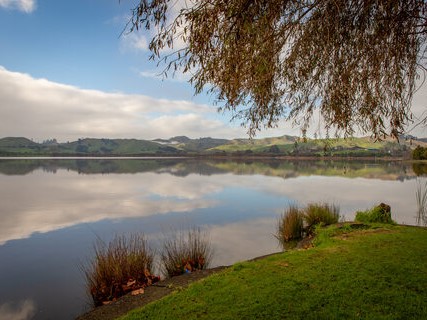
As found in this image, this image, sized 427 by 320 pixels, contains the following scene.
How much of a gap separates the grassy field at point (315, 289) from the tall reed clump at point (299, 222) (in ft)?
22.2

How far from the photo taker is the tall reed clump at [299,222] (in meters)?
15.1

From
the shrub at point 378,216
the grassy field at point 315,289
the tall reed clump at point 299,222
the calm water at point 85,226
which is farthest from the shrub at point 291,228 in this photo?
the grassy field at point 315,289

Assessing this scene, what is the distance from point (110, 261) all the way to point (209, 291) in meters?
3.19

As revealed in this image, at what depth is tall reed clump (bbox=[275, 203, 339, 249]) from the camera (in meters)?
15.1

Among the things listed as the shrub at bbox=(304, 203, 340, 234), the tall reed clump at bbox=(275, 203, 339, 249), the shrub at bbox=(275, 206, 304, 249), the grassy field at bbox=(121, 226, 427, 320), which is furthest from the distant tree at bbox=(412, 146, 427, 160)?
the grassy field at bbox=(121, 226, 427, 320)

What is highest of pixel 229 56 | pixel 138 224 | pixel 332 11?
pixel 332 11

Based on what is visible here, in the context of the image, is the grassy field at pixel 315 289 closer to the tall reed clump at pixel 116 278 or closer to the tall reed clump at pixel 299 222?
the tall reed clump at pixel 116 278

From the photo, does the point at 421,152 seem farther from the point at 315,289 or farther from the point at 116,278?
the point at 116,278

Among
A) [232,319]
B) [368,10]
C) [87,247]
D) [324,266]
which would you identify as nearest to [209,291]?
[232,319]

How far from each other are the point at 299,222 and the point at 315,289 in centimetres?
992

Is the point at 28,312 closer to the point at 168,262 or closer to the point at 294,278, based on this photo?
the point at 168,262

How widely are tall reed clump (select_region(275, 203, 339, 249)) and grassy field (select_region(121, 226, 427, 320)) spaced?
6.75m

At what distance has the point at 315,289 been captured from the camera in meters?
5.72

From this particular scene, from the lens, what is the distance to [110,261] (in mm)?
8039
